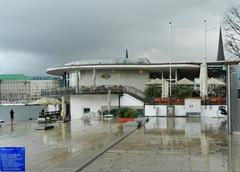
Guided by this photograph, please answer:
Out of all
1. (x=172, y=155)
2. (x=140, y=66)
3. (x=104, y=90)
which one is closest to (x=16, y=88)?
(x=140, y=66)

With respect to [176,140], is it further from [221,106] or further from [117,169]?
[221,106]

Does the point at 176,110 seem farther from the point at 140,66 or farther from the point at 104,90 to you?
the point at 140,66

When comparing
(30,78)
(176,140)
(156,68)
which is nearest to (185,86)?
(156,68)

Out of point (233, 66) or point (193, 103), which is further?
point (193, 103)

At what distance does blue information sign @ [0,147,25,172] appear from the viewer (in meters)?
7.22

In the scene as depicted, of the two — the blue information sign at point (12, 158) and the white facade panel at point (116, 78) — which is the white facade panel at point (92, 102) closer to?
the white facade panel at point (116, 78)

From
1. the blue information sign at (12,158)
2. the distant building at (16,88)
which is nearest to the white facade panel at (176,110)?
the blue information sign at (12,158)

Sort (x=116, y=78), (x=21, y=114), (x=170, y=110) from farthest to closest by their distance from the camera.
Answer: (x=21, y=114)
(x=116, y=78)
(x=170, y=110)

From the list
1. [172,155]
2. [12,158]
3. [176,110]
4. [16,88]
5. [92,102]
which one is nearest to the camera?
[12,158]

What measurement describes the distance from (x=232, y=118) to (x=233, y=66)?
263 cm

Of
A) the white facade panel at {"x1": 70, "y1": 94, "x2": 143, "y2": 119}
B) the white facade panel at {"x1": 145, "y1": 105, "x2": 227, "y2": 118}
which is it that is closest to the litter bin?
the white facade panel at {"x1": 145, "y1": 105, "x2": 227, "y2": 118}

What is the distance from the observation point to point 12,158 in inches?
285

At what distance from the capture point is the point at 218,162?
11.9 m

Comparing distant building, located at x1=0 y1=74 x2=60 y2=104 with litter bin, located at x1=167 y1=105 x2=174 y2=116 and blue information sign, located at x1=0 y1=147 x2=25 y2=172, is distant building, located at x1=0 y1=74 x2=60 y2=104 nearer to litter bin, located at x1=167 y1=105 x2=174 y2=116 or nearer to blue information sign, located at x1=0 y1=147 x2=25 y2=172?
litter bin, located at x1=167 y1=105 x2=174 y2=116
